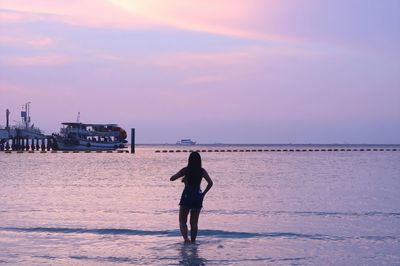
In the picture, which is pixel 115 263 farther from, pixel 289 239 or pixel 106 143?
pixel 106 143

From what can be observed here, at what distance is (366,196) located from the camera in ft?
101

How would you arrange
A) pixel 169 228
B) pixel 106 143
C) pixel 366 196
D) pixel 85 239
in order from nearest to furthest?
1. pixel 85 239
2. pixel 169 228
3. pixel 366 196
4. pixel 106 143

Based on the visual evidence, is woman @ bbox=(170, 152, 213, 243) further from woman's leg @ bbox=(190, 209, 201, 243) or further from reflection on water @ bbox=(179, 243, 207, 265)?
reflection on water @ bbox=(179, 243, 207, 265)

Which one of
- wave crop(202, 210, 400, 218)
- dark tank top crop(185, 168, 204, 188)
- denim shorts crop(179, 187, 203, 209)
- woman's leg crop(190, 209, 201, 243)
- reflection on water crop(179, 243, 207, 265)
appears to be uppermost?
dark tank top crop(185, 168, 204, 188)

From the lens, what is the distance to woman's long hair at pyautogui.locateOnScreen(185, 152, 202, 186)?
14367 millimetres

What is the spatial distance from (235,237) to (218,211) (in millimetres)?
6396

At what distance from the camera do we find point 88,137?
121m

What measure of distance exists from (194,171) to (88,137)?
356 feet

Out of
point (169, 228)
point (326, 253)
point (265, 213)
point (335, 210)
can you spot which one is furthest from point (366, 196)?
point (326, 253)

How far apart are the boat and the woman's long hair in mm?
104550

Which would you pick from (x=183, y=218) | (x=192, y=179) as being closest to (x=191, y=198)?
(x=192, y=179)

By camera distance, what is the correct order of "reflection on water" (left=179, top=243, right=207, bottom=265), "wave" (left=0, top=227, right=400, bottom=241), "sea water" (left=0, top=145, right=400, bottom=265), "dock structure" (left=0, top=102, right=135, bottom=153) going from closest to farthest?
"reflection on water" (left=179, top=243, right=207, bottom=265), "sea water" (left=0, top=145, right=400, bottom=265), "wave" (left=0, top=227, right=400, bottom=241), "dock structure" (left=0, top=102, right=135, bottom=153)

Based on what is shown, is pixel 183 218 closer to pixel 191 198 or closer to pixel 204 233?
pixel 191 198

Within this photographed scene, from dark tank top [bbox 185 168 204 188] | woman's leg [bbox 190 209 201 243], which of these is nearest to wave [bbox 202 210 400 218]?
woman's leg [bbox 190 209 201 243]
